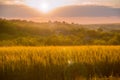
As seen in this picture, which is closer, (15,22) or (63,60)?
(63,60)

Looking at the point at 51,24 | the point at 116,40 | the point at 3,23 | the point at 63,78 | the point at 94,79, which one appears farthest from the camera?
the point at 51,24

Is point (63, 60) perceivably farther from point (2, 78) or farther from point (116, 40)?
point (116, 40)

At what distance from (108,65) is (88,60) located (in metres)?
0.69

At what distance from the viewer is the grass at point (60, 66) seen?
9.95m

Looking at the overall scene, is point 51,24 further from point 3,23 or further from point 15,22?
point 3,23

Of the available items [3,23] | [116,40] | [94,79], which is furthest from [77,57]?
[3,23]

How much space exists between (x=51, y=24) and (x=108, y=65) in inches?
4831

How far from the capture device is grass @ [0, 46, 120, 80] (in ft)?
32.6

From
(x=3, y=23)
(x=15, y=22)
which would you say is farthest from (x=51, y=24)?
(x=3, y=23)

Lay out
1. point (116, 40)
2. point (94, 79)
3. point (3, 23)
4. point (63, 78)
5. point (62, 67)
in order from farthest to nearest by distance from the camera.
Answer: point (3, 23)
point (116, 40)
point (62, 67)
point (63, 78)
point (94, 79)

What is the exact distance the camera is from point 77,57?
1172 cm

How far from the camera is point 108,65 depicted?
11.3 metres

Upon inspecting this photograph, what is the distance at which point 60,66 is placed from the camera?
1055 centimetres

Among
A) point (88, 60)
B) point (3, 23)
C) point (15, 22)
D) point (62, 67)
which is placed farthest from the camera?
point (15, 22)
